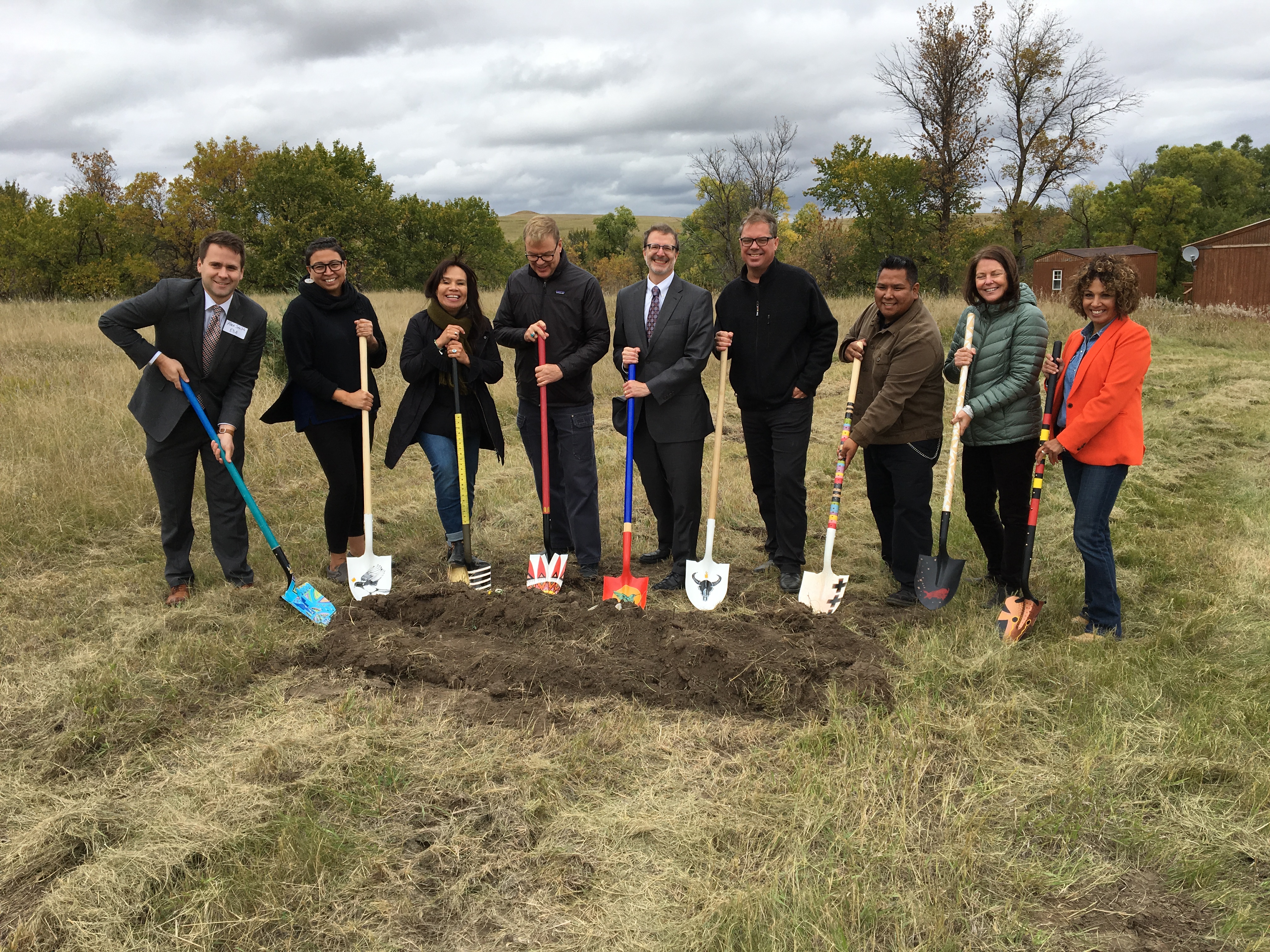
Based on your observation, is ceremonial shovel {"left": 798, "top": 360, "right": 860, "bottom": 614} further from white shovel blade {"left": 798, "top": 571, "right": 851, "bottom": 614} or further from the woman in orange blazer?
the woman in orange blazer

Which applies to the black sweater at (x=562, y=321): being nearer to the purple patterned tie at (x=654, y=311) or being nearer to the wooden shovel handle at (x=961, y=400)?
the purple patterned tie at (x=654, y=311)

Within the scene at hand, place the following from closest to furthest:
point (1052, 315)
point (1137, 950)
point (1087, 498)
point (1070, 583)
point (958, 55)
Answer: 1. point (1137, 950)
2. point (1087, 498)
3. point (1070, 583)
4. point (1052, 315)
5. point (958, 55)

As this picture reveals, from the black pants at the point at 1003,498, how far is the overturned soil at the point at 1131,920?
6.75 feet

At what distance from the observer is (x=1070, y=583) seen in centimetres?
501

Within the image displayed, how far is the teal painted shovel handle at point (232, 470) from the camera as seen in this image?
186 inches

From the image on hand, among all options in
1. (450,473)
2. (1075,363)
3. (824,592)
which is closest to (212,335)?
(450,473)

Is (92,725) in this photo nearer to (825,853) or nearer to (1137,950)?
(825,853)

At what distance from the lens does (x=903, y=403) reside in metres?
4.65

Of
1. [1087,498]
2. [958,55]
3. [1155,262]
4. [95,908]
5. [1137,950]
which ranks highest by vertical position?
[958,55]

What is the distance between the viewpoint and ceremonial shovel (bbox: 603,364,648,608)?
4773 millimetres

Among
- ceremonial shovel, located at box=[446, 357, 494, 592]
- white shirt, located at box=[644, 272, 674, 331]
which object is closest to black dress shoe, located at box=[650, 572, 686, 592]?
ceremonial shovel, located at box=[446, 357, 494, 592]

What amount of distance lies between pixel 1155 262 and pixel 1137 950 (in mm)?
50209

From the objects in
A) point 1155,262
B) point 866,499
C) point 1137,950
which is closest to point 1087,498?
point 1137,950

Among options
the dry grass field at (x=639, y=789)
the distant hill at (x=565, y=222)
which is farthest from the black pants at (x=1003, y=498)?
the distant hill at (x=565, y=222)
